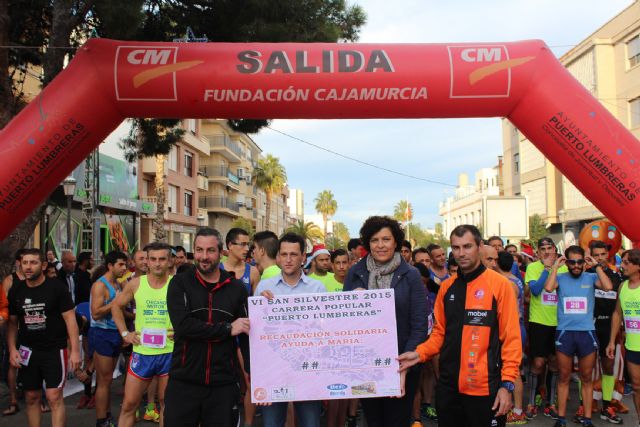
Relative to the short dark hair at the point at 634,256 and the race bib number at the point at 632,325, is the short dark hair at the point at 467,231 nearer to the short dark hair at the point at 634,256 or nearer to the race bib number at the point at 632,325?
the short dark hair at the point at 634,256

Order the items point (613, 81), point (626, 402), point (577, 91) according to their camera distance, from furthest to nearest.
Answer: point (613, 81) < point (626, 402) < point (577, 91)

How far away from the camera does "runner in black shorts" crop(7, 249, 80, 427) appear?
5406 mm

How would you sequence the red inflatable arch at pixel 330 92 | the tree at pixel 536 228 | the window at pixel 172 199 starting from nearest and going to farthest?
the red inflatable arch at pixel 330 92, the tree at pixel 536 228, the window at pixel 172 199

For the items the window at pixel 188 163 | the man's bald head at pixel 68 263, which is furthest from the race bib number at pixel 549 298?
the window at pixel 188 163

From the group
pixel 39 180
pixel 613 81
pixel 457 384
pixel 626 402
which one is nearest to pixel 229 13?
pixel 39 180

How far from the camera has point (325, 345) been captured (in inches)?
156

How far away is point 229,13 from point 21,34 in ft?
12.6

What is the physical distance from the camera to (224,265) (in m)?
6.52

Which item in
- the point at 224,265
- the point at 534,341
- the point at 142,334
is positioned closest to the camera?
the point at 142,334

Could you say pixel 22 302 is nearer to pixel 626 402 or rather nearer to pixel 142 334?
pixel 142 334

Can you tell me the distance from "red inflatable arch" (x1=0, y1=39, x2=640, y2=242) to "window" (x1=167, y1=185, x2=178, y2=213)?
30864 millimetres

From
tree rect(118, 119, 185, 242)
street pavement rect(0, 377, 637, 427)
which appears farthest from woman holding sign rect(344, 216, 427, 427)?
tree rect(118, 119, 185, 242)

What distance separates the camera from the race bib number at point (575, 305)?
6.50 metres

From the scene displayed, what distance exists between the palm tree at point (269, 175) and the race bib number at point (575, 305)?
54184 millimetres
